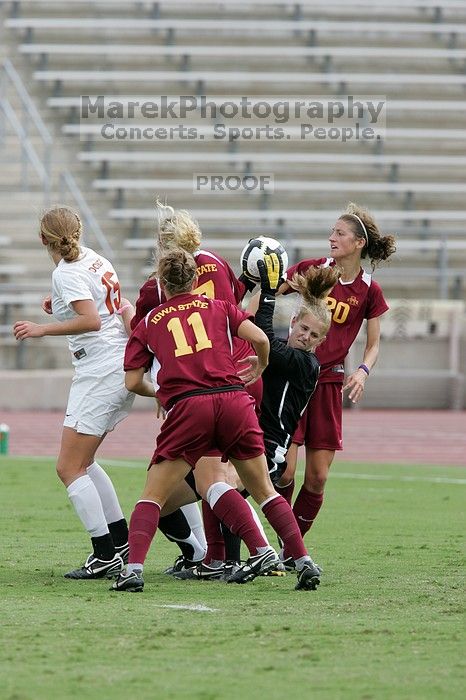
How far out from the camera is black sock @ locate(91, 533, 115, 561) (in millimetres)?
6293

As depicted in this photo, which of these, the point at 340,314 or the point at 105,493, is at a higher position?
the point at 340,314

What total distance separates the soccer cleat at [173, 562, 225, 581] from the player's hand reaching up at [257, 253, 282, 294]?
138cm

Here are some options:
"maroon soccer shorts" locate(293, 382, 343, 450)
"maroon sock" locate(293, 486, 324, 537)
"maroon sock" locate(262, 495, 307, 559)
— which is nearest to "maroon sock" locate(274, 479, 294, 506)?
"maroon sock" locate(293, 486, 324, 537)

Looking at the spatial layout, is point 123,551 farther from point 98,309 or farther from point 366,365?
point 366,365

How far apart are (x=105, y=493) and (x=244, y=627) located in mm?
1974

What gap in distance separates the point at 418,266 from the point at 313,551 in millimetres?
14548

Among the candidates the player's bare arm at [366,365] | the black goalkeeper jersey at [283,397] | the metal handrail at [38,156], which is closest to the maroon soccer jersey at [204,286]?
the black goalkeeper jersey at [283,397]

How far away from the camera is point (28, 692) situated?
3713mm

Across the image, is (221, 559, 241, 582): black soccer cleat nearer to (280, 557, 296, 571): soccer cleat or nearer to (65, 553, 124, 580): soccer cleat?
(280, 557, 296, 571): soccer cleat

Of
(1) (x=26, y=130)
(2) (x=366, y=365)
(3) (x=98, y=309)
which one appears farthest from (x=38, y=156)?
(3) (x=98, y=309)

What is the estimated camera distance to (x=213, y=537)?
6477 millimetres

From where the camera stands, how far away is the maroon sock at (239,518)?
578 cm

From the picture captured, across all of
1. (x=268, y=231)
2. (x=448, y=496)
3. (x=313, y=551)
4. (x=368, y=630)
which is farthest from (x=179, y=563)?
(x=268, y=231)

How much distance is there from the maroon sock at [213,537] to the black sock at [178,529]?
0.11 metres
